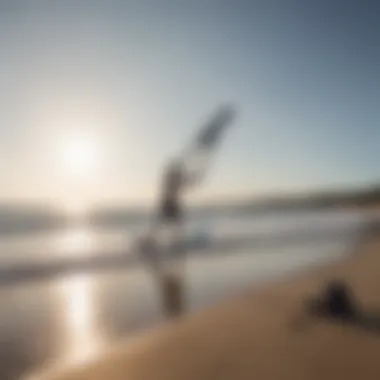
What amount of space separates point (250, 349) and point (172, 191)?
109cm

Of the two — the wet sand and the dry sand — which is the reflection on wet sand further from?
the dry sand

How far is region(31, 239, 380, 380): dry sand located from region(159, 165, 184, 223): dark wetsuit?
649 mm

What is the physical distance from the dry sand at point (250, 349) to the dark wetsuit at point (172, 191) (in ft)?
2.13

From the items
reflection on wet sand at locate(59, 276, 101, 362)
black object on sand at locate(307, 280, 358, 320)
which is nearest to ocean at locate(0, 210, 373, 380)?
reflection on wet sand at locate(59, 276, 101, 362)

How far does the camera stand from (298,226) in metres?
4.79

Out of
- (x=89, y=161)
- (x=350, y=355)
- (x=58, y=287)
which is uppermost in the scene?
(x=89, y=161)

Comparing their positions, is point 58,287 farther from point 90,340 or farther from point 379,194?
point 379,194

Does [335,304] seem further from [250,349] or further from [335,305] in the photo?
[250,349]

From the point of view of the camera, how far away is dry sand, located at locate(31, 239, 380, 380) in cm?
146

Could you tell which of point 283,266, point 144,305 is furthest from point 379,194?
point 144,305

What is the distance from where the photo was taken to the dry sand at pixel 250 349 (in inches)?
57.3

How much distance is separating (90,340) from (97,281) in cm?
93

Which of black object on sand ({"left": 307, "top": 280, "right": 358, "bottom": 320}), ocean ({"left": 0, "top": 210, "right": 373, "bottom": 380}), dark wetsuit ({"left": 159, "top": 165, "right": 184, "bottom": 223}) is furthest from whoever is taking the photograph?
dark wetsuit ({"left": 159, "top": 165, "right": 184, "bottom": 223})

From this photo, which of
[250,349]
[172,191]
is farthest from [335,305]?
[172,191]
